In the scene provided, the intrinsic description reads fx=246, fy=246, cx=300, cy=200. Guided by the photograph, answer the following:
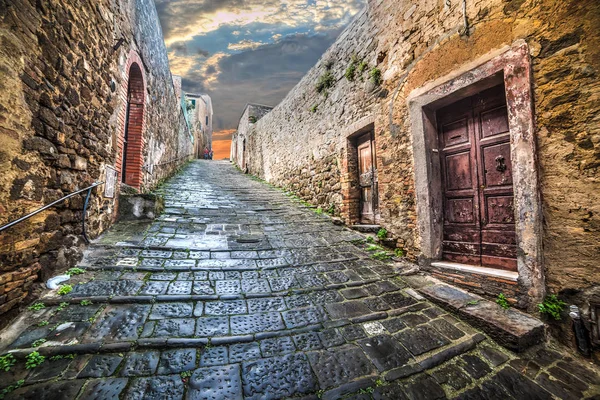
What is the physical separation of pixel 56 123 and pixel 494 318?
4645 millimetres

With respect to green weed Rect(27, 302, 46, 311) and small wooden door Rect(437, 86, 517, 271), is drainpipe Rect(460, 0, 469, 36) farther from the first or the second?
green weed Rect(27, 302, 46, 311)

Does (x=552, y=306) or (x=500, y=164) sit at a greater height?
(x=500, y=164)

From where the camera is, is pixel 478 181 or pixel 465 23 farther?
pixel 478 181

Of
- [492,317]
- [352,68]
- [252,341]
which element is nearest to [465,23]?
[352,68]

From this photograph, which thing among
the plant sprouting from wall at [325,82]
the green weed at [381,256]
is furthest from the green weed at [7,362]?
the plant sprouting from wall at [325,82]

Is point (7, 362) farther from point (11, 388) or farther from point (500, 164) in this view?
point (500, 164)

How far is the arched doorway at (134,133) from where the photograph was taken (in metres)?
5.29

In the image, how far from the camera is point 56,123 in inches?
97.1

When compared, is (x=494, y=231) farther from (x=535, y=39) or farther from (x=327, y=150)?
(x=327, y=150)

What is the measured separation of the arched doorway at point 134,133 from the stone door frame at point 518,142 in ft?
18.6

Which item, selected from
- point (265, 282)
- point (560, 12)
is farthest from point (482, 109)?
point (265, 282)

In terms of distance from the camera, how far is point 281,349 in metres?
1.95

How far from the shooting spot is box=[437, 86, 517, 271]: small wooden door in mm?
2865

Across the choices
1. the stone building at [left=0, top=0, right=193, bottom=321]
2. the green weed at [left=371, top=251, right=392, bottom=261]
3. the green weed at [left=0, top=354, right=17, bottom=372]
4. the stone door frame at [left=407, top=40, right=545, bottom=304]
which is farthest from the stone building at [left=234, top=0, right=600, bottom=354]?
the stone building at [left=0, top=0, right=193, bottom=321]
